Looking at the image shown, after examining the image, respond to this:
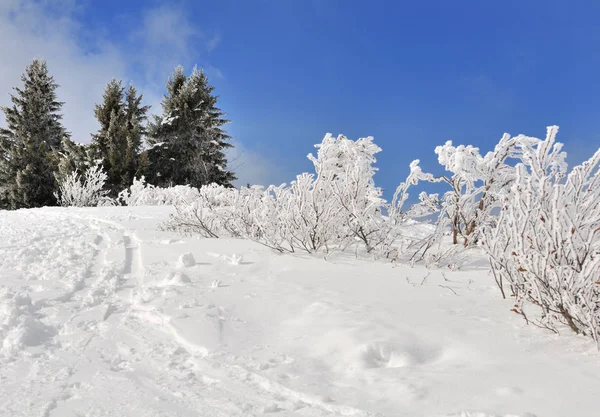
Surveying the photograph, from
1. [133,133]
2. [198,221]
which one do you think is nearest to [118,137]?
[133,133]

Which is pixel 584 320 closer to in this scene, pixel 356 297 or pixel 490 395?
pixel 490 395

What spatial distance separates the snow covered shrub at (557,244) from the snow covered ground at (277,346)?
174mm

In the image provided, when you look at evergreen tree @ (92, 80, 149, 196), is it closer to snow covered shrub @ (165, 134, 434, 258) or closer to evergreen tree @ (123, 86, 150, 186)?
evergreen tree @ (123, 86, 150, 186)

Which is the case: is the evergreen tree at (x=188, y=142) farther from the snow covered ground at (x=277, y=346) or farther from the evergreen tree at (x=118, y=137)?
the snow covered ground at (x=277, y=346)

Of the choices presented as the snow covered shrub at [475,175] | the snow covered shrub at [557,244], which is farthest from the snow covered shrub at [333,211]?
the snow covered shrub at [557,244]

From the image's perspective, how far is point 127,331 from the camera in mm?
2441

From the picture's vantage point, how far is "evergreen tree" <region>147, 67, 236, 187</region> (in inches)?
930

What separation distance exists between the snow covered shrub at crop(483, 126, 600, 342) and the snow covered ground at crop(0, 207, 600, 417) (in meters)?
0.17

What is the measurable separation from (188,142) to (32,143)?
26.6ft

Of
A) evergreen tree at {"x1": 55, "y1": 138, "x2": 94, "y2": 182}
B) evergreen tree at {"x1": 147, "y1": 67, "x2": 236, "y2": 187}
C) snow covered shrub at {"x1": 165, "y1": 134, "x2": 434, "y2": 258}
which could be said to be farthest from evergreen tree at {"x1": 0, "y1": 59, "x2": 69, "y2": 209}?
snow covered shrub at {"x1": 165, "y1": 134, "x2": 434, "y2": 258}

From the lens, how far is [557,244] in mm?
2178

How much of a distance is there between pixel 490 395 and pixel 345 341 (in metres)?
0.78

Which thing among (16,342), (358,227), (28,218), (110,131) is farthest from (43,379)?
(110,131)

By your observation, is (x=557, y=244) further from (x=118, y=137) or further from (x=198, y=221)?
(x=118, y=137)
